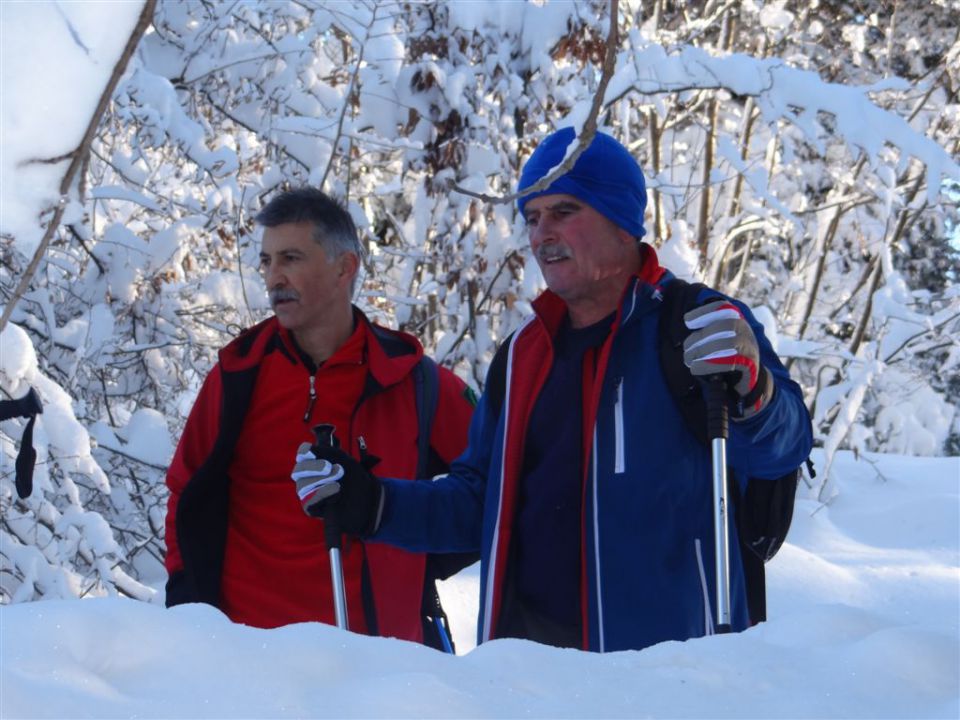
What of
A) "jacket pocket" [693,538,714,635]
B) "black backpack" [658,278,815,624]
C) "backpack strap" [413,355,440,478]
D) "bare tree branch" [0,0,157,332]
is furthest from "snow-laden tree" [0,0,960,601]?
"bare tree branch" [0,0,157,332]

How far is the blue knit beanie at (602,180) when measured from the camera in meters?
2.88

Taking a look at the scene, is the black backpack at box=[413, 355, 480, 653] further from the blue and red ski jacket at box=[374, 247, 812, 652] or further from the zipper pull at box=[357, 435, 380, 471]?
the blue and red ski jacket at box=[374, 247, 812, 652]

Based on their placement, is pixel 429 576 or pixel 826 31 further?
pixel 826 31

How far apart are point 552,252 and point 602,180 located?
0.77ft

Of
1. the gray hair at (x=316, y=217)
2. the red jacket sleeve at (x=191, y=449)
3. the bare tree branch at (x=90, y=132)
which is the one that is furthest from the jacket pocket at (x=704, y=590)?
the bare tree branch at (x=90, y=132)

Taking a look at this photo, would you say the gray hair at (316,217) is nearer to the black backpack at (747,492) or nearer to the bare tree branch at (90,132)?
→ the black backpack at (747,492)

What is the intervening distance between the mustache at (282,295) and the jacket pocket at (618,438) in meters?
1.31

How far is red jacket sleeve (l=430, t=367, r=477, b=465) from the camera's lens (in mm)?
3496

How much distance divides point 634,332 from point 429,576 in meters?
1.09

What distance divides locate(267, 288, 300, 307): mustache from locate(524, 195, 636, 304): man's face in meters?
0.97

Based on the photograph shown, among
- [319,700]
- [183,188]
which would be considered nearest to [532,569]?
[319,700]

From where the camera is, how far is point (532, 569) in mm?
2684

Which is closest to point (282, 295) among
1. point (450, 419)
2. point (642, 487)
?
point (450, 419)

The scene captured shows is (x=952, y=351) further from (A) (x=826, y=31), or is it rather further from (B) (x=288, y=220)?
(B) (x=288, y=220)
